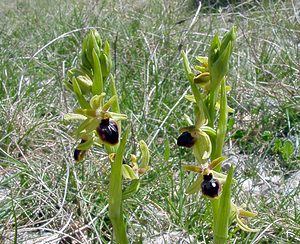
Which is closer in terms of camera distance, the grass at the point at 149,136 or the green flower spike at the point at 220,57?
the green flower spike at the point at 220,57

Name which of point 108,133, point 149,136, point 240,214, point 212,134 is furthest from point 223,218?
point 149,136

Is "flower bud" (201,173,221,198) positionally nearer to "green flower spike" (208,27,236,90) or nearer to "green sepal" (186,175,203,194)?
"green sepal" (186,175,203,194)

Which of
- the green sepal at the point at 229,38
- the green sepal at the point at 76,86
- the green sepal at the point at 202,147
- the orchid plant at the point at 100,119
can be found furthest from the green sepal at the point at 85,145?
the green sepal at the point at 229,38

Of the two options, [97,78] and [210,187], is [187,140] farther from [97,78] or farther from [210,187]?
[97,78]

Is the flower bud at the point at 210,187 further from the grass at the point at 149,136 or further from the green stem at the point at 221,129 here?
the grass at the point at 149,136

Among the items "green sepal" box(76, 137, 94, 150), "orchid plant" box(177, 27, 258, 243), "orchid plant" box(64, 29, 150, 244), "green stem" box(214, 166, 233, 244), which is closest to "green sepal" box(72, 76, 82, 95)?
"orchid plant" box(64, 29, 150, 244)

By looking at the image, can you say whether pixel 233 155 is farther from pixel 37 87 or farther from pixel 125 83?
pixel 37 87
